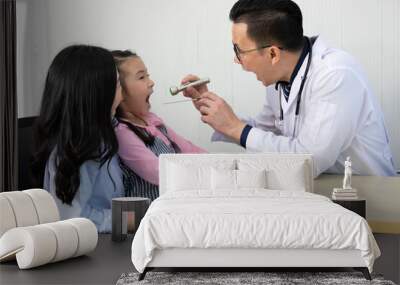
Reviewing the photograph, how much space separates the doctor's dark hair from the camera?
24.1 ft

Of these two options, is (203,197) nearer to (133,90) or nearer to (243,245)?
(243,245)

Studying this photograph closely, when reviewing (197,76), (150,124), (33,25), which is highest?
(33,25)

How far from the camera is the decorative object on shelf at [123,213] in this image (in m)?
7.04

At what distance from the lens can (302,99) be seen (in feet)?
24.1

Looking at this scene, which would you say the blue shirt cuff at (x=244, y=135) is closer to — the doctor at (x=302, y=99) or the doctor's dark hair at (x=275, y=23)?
the doctor at (x=302, y=99)

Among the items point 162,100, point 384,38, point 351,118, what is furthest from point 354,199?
point 162,100

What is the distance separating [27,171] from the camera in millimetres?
7723

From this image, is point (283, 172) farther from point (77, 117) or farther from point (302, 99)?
point (77, 117)

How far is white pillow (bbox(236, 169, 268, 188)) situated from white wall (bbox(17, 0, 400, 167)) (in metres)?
0.66

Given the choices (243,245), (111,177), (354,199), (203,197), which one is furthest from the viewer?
(111,177)

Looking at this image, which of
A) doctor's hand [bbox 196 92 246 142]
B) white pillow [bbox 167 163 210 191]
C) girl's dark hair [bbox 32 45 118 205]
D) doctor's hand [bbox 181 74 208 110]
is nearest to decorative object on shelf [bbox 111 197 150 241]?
white pillow [bbox 167 163 210 191]

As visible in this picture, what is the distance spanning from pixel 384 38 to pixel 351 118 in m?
0.81

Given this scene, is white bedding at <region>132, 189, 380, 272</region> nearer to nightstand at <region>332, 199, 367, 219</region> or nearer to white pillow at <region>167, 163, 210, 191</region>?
white pillow at <region>167, 163, 210, 191</region>

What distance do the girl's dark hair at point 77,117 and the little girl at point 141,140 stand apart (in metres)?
0.12
